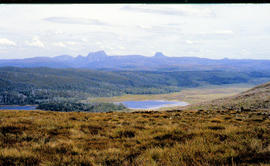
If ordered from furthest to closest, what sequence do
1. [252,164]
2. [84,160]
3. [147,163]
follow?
[84,160] < [147,163] < [252,164]

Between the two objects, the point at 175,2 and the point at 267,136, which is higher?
the point at 175,2

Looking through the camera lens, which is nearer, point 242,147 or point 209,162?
point 209,162

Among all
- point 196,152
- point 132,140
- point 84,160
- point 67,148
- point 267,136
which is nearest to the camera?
point 84,160

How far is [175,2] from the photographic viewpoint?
4180mm

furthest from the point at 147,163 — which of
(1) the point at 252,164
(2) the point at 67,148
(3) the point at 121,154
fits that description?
(2) the point at 67,148

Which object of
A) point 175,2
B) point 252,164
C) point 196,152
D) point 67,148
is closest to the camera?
point 175,2

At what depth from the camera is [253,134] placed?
8836 millimetres

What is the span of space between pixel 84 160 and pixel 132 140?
302cm

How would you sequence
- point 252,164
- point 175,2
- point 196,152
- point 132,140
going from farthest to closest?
point 132,140 → point 196,152 → point 252,164 → point 175,2

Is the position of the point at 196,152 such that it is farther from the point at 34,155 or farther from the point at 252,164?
the point at 34,155

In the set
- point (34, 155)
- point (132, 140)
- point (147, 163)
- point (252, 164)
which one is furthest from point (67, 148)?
point (252, 164)

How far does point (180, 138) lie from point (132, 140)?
1870mm

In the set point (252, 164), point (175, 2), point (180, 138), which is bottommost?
point (180, 138)

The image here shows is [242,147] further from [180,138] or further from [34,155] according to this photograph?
[34,155]
